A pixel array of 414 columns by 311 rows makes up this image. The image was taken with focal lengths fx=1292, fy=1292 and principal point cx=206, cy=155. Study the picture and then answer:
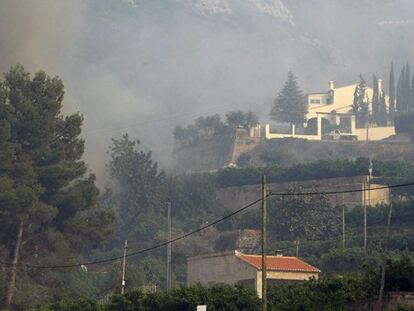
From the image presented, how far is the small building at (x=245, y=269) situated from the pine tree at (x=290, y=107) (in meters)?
90.8

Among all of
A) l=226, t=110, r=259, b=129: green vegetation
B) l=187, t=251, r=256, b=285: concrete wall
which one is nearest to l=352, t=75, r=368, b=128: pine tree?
l=226, t=110, r=259, b=129: green vegetation

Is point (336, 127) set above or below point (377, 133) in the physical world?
above

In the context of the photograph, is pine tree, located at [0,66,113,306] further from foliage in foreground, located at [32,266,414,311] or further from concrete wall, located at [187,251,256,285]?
foliage in foreground, located at [32,266,414,311]

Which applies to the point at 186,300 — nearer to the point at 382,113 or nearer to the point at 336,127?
the point at 336,127

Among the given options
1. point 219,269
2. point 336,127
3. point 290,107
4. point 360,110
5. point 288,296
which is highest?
point 290,107

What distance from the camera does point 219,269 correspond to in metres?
96.3

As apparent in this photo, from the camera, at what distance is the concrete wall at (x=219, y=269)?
90613mm

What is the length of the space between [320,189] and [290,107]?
63151 mm

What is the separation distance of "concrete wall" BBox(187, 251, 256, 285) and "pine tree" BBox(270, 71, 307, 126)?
3537 inches

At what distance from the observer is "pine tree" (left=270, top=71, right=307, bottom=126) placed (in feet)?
627

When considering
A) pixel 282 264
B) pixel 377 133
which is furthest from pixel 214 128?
pixel 282 264

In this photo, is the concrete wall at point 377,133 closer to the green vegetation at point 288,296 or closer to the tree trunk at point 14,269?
the tree trunk at point 14,269

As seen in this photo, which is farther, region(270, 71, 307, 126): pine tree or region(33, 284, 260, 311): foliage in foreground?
region(270, 71, 307, 126): pine tree

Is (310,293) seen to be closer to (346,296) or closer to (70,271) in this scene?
(346,296)
